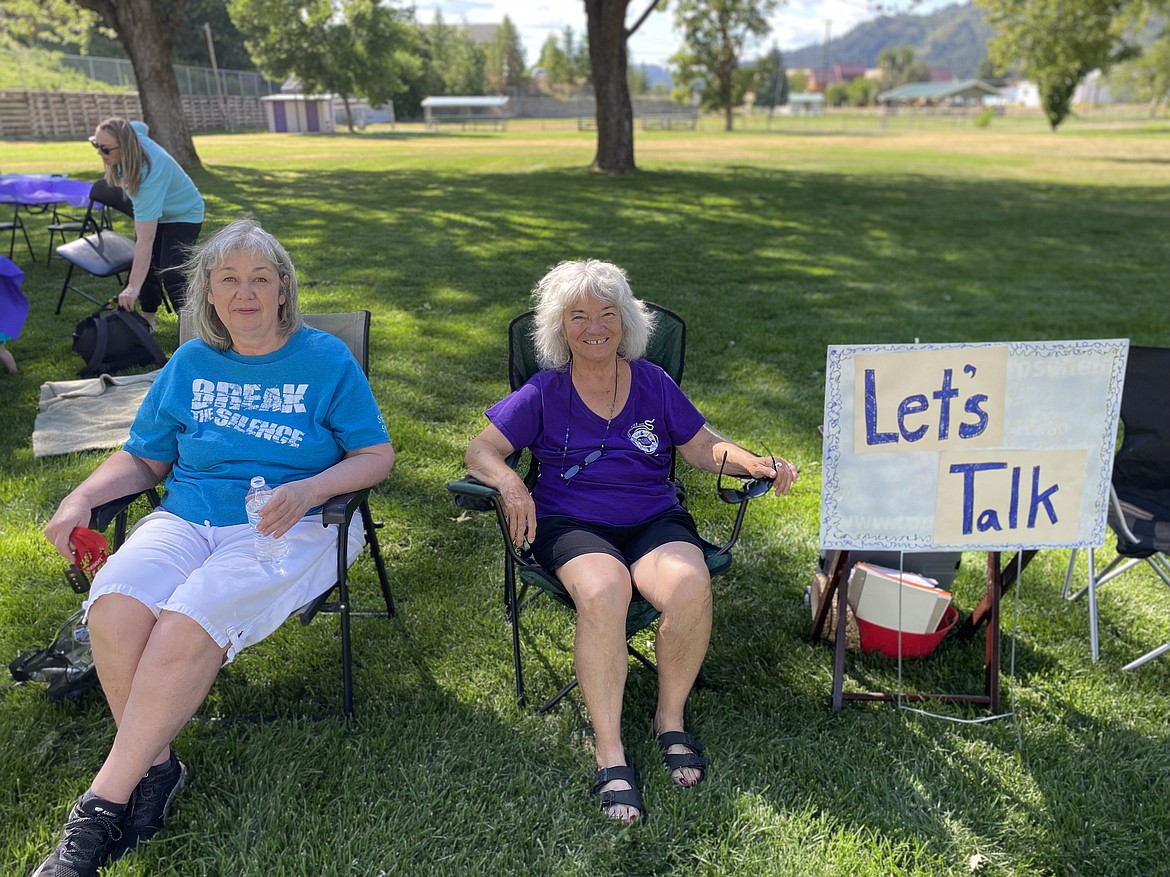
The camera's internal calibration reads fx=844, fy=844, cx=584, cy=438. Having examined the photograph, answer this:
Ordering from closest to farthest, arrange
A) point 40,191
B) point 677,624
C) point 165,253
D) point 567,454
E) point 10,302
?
point 677,624 → point 567,454 → point 10,302 → point 165,253 → point 40,191

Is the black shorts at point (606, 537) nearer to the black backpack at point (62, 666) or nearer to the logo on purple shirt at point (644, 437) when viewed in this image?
the logo on purple shirt at point (644, 437)

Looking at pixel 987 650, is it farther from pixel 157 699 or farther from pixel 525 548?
pixel 157 699

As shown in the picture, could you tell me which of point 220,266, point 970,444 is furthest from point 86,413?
point 970,444

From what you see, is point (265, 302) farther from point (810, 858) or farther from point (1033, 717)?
point (1033, 717)

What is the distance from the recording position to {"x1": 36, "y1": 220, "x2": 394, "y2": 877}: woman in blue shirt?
6.72 feet

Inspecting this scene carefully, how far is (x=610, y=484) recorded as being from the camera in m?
2.62

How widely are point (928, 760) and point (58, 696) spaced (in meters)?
2.47

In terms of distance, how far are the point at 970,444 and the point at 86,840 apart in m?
2.42

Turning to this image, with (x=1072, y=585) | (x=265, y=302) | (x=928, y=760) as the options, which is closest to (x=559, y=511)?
(x=265, y=302)

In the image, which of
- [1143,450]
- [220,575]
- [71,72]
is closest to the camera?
[220,575]

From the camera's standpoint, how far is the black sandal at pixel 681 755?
7.38 feet

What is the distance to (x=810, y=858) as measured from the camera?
6.64 feet

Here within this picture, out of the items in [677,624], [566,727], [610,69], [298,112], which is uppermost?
[298,112]

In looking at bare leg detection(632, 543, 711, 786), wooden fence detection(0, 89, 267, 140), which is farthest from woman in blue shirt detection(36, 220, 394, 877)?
wooden fence detection(0, 89, 267, 140)
